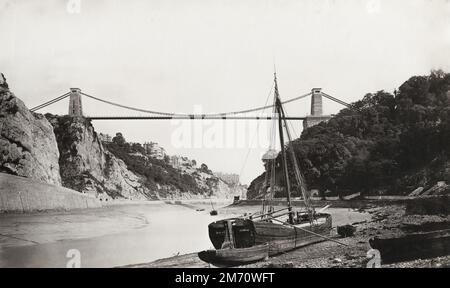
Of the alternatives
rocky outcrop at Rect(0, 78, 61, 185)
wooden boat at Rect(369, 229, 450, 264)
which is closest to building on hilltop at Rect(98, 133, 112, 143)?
rocky outcrop at Rect(0, 78, 61, 185)

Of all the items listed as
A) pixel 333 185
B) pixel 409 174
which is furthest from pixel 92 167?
pixel 409 174

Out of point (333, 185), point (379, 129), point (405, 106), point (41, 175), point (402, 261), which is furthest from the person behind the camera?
point (405, 106)

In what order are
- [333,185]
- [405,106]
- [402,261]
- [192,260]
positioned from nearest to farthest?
[402,261] < [192,260] < [333,185] < [405,106]

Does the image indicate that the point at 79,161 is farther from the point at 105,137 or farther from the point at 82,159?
the point at 105,137

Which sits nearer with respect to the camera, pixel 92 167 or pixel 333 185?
pixel 333 185

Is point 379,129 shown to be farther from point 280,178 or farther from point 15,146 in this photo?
point 15,146

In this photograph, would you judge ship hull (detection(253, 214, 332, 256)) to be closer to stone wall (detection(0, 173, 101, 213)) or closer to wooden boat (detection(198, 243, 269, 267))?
wooden boat (detection(198, 243, 269, 267))
